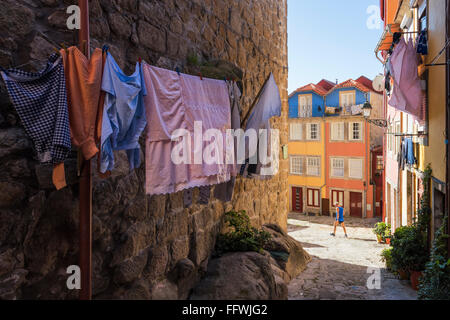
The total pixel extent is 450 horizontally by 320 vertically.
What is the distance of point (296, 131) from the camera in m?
25.3

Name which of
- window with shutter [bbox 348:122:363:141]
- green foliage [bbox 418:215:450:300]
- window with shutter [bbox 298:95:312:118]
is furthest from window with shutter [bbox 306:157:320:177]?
green foliage [bbox 418:215:450:300]

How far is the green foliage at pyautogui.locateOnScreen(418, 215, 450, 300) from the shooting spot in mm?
4796

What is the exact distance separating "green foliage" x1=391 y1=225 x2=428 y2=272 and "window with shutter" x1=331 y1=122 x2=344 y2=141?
56.5ft

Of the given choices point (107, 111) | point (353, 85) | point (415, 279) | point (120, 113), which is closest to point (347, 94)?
point (353, 85)

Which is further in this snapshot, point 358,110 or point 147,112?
point 358,110

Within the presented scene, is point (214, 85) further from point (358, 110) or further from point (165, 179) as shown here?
point (358, 110)

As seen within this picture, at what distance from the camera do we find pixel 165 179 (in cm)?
316

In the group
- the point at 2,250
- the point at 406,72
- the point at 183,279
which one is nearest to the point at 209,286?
the point at 183,279

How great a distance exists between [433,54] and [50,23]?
5865 mm

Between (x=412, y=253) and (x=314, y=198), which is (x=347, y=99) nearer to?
(x=314, y=198)

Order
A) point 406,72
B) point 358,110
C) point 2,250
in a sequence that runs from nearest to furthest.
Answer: point 2,250, point 406,72, point 358,110

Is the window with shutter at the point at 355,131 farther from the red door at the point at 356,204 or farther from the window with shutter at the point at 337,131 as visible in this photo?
the red door at the point at 356,204

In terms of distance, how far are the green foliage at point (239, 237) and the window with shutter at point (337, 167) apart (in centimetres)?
1916

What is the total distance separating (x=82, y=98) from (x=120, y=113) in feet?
1.01
